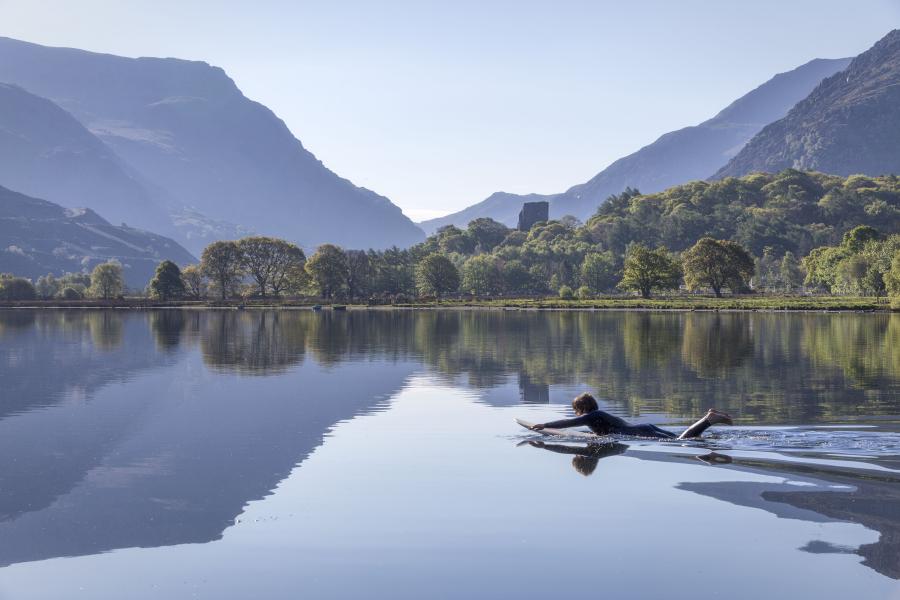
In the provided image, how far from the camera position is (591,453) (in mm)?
24109

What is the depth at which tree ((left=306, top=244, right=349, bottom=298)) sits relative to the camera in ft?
628

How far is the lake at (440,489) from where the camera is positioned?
14.2 metres

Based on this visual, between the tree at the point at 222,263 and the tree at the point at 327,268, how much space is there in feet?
52.3

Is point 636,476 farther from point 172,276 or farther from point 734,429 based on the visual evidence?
point 172,276

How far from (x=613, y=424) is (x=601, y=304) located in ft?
435

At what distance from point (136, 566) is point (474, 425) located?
15.0 meters

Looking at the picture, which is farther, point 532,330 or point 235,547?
point 532,330

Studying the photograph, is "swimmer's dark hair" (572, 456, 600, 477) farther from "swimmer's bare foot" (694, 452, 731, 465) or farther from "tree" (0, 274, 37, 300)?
"tree" (0, 274, 37, 300)

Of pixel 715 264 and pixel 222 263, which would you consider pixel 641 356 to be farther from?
pixel 222 263

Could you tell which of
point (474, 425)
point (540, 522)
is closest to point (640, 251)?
point (474, 425)

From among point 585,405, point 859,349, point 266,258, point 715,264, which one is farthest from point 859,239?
point 585,405

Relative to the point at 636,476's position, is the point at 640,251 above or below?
above

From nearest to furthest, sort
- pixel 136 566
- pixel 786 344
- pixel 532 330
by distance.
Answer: pixel 136 566
pixel 786 344
pixel 532 330

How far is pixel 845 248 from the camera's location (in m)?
164
